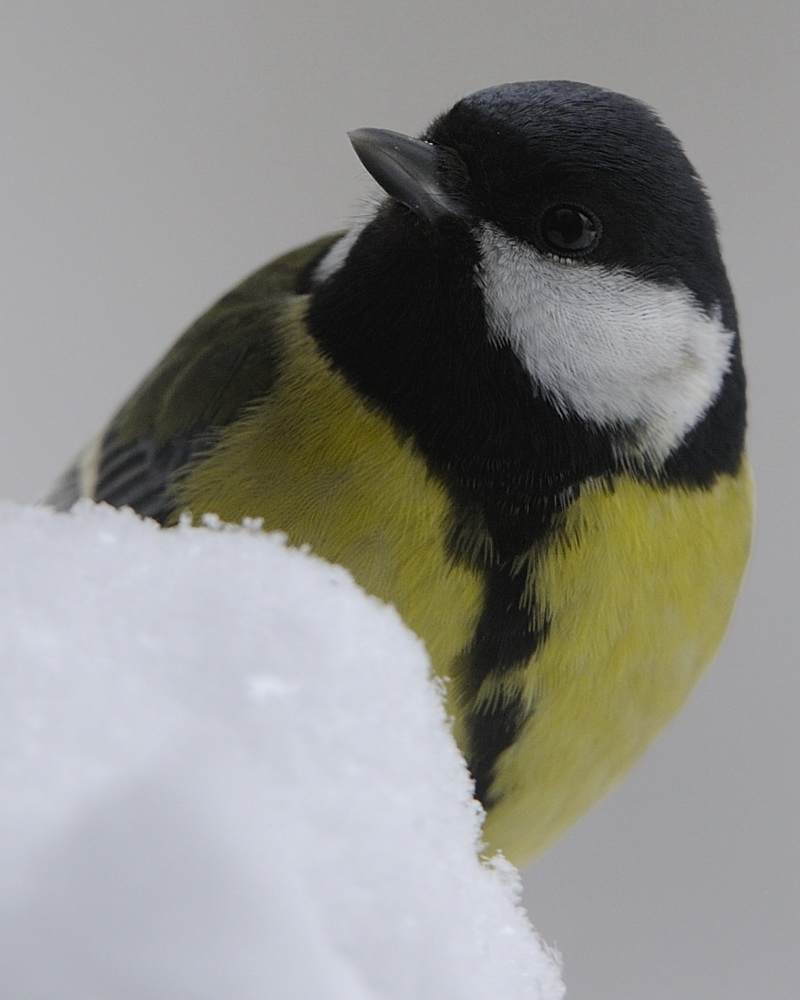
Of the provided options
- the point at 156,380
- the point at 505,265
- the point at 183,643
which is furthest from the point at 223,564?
the point at 156,380

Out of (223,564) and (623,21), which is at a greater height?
(623,21)

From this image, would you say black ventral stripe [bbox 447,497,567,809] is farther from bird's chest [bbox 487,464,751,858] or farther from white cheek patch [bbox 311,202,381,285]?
white cheek patch [bbox 311,202,381,285]

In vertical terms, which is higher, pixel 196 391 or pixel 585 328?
pixel 585 328

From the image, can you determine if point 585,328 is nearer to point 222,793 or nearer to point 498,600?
point 498,600

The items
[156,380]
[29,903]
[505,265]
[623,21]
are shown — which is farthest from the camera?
[623,21]

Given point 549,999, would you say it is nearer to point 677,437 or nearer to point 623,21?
point 677,437

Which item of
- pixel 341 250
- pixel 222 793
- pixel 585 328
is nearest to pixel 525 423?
pixel 585 328
